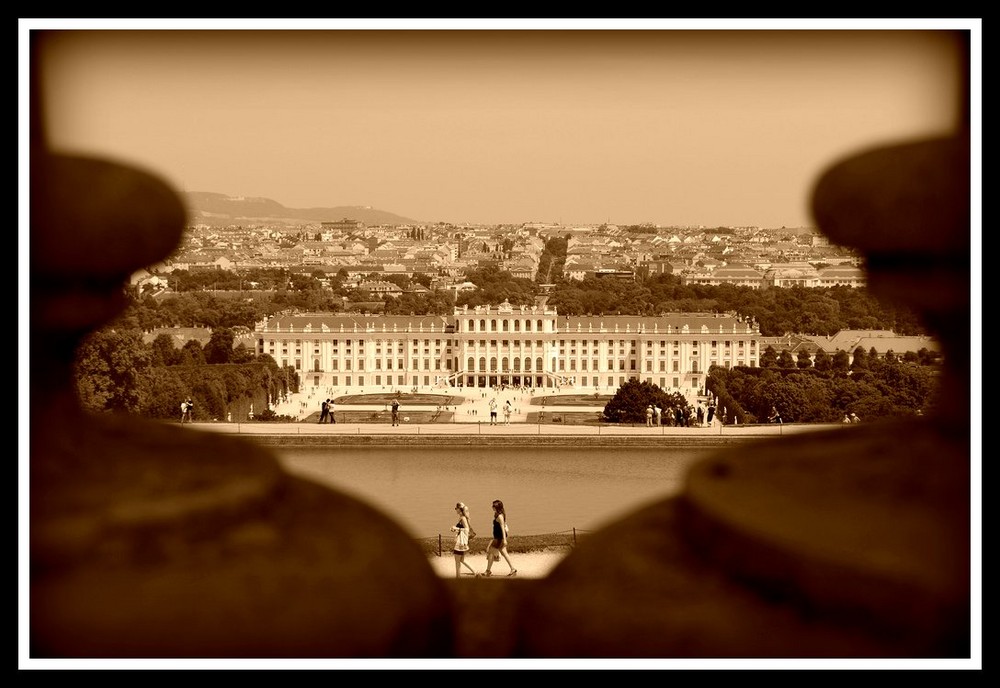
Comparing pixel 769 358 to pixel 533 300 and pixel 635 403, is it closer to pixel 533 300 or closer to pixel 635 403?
pixel 635 403

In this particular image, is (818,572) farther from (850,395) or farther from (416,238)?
(416,238)

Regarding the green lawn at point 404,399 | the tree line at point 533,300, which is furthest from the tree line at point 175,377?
the green lawn at point 404,399

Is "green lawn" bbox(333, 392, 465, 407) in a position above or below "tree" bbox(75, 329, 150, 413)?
below

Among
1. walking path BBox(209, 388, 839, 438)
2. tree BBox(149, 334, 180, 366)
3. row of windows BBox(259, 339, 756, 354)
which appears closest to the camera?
walking path BBox(209, 388, 839, 438)

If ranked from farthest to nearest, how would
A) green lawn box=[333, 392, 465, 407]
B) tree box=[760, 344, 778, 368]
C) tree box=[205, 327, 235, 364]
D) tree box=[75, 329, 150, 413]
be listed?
1. tree box=[760, 344, 778, 368]
2. green lawn box=[333, 392, 465, 407]
3. tree box=[205, 327, 235, 364]
4. tree box=[75, 329, 150, 413]

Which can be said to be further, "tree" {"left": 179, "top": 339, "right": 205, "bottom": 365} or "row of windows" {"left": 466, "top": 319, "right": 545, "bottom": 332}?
"row of windows" {"left": 466, "top": 319, "right": 545, "bottom": 332}

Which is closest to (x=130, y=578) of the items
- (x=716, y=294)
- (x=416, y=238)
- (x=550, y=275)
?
(x=716, y=294)

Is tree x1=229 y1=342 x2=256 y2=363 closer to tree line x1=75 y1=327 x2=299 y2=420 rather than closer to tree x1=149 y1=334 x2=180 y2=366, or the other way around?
tree line x1=75 y1=327 x2=299 y2=420

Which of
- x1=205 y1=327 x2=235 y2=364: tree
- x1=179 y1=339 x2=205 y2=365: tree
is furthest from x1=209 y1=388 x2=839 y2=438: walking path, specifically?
x1=179 y1=339 x2=205 y2=365: tree
